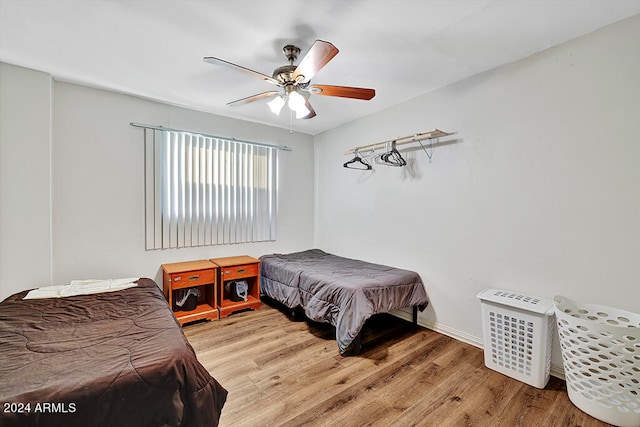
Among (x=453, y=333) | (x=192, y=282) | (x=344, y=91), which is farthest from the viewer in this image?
(x=192, y=282)

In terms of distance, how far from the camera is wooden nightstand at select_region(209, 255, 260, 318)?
3.19 metres

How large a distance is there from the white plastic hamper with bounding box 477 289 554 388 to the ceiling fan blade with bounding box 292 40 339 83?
2.14m

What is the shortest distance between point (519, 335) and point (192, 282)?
3.04 meters

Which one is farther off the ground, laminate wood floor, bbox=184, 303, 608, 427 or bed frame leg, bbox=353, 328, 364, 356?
bed frame leg, bbox=353, 328, 364, 356

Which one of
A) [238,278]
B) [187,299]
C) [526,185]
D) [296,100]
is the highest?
[296,100]

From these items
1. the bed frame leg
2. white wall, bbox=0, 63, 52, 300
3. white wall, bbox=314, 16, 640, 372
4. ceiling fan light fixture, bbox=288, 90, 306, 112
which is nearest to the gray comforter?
the bed frame leg

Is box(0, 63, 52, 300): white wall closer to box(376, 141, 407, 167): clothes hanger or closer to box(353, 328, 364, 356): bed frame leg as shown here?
box(353, 328, 364, 356): bed frame leg

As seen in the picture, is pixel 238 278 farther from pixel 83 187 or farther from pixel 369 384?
pixel 369 384

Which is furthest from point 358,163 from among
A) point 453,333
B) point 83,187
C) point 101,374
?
point 101,374

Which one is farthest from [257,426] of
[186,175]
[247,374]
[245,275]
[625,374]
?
[186,175]

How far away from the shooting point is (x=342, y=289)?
2.53 metres

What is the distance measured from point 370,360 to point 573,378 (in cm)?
135

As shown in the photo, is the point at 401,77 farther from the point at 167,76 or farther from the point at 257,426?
the point at 257,426

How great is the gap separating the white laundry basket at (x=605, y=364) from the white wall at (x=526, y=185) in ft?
1.24
